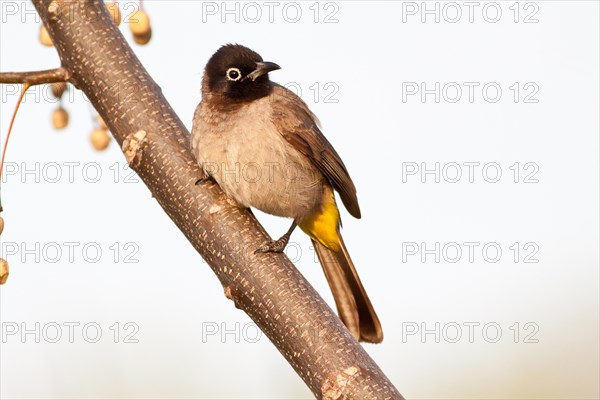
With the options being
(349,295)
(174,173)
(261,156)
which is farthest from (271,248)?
(349,295)

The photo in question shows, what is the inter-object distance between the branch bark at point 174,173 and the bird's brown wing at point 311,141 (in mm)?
1248

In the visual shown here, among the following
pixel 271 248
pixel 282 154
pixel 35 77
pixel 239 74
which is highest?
pixel 35 77

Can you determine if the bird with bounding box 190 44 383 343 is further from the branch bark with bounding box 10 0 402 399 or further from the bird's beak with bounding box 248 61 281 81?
the branch bark with bounding box 10 0 402 399

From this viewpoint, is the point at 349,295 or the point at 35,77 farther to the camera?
the point at 349,295

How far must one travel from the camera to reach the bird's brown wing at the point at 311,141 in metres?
4.21

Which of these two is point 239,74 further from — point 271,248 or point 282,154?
point 271,248

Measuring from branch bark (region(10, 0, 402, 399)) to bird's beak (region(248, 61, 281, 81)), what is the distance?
1.44 m

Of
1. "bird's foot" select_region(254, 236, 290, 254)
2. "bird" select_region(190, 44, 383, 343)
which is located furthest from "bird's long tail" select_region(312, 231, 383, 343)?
"bird's foot" select_region(254, 236, 290, 254)

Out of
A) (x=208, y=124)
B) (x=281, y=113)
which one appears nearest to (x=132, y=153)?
(x=208, y=124)

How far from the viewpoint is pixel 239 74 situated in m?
4.35

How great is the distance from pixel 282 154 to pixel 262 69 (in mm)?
535

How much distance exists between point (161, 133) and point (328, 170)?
157cm

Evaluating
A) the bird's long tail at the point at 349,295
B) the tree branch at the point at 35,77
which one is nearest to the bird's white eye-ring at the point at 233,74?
the bird's long tail at the point at 349,295

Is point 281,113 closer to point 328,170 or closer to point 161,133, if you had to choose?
point 328,170
